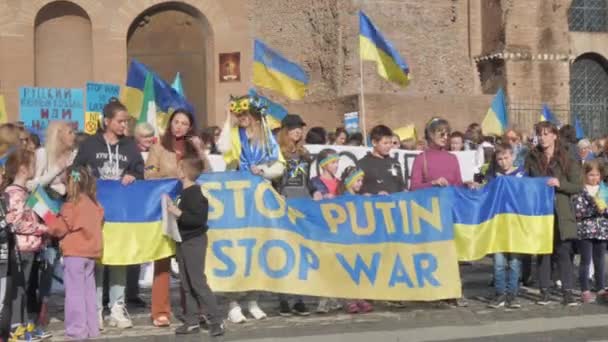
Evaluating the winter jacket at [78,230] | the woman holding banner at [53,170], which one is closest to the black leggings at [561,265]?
the winter jacket at [78,230]

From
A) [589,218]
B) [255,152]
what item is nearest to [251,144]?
[255,152]

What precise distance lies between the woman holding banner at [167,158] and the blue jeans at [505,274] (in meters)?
3.34

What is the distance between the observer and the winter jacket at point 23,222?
26.2ft

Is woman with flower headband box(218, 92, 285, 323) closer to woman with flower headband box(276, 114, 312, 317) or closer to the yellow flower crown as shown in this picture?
the yellow flower crown

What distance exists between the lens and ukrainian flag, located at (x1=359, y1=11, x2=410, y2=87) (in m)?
14.2

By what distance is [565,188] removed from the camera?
9.95m

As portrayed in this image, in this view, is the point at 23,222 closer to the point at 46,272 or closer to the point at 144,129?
the point at 46,272

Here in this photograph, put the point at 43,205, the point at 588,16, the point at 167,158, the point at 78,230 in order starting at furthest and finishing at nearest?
1. the point at 588,16
2. the point at 167,158
3. the point at 43,205
4. the point at 78,230

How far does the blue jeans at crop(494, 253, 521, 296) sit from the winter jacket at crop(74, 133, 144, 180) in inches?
156

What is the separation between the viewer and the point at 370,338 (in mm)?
8258

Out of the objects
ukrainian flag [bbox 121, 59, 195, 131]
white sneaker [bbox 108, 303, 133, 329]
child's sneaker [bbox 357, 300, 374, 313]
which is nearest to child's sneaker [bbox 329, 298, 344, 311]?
child's sneaker [bbox 357, 300, 374, 313]

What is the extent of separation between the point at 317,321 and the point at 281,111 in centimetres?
585

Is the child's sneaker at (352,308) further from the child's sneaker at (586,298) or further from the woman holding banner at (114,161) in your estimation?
the child's sneaker at (586,298)

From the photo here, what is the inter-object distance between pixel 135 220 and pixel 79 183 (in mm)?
872
